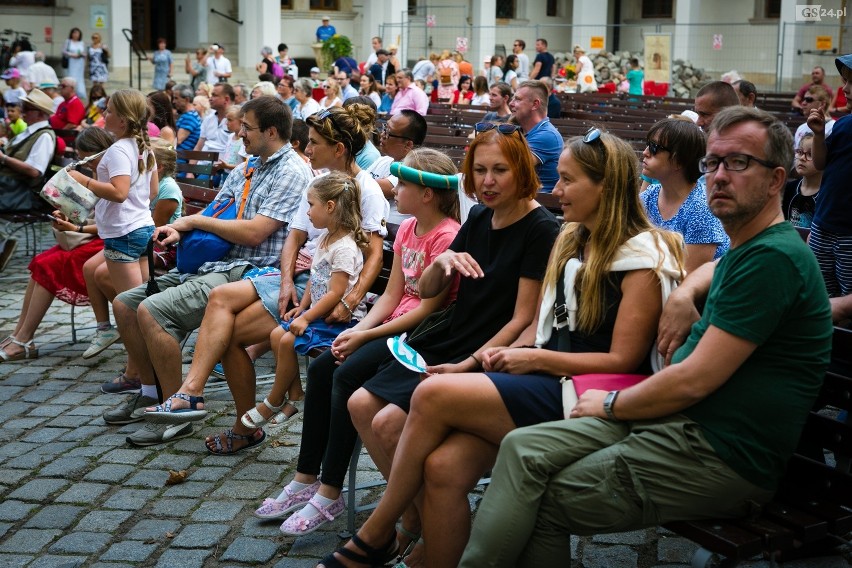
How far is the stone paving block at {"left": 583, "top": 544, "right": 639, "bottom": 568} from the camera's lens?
3914mm

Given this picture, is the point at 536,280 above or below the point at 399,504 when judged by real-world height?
above

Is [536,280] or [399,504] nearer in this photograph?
[399,504]

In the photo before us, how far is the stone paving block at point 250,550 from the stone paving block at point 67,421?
1.95 m

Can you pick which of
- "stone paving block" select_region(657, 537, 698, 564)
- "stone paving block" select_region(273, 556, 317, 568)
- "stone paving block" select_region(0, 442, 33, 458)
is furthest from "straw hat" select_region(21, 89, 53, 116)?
"stone paving block" select_region(657, 537, 698, 564)

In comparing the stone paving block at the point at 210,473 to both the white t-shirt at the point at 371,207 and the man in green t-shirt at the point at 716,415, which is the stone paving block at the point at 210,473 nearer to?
the white t-shirt at the point at 371,207

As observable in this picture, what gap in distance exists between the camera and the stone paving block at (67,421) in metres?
5.86

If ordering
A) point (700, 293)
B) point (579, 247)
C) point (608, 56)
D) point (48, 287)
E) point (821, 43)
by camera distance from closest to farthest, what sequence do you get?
point (700, 293), point (579, 247), point (48, 287), point (821, 43), point (608, 56)

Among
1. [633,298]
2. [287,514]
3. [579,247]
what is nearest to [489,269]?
[579,247]

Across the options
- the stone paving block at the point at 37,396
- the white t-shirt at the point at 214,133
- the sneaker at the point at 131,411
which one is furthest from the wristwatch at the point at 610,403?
the white t-shirt at the point at 214,133

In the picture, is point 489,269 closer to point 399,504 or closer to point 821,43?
point 399,504

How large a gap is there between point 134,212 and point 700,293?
14.0 ft

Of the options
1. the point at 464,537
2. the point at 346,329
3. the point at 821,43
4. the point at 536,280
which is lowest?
the point at 464,537

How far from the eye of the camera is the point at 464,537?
11.4ft

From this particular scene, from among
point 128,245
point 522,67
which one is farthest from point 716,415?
point 522,67
